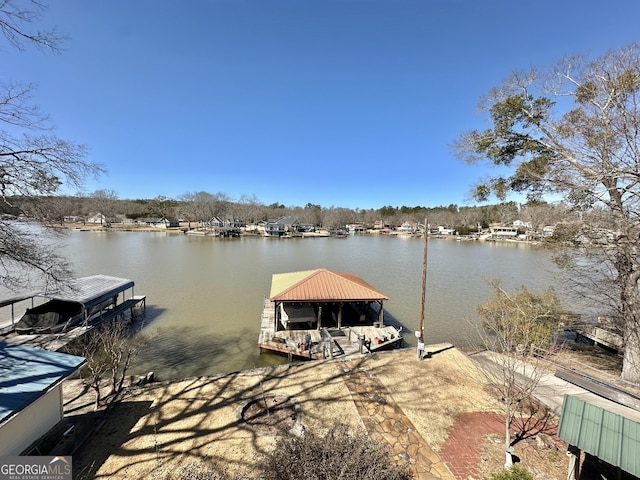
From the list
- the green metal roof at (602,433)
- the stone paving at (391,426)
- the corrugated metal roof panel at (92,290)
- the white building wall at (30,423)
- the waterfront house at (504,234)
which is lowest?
the stone paving at (391,426)

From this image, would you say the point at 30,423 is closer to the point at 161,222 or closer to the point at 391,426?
the point at 391,426

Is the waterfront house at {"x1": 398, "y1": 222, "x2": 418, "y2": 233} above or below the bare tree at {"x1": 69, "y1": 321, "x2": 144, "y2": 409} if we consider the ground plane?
above

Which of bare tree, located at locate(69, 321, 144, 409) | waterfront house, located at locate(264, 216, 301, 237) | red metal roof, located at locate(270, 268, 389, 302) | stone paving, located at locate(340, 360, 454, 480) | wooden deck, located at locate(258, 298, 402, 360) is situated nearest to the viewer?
stone paving, located at locate(340, 360, 454, 480)

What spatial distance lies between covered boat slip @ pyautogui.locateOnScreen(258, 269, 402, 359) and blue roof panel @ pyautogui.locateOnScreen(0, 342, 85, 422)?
280 inches

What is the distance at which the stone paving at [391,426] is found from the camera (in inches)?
222

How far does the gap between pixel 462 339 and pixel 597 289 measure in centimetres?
645

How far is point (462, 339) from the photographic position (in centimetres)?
1488

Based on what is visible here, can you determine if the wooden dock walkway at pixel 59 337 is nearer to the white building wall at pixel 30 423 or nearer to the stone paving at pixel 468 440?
the white building wall at pixel 30 423

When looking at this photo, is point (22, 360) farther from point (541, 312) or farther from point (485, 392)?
point (541, 312)

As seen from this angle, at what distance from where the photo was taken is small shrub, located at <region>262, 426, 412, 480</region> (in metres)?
3.85

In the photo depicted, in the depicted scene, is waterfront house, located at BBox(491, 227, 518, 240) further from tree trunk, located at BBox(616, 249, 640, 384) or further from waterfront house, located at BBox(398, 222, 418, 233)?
tree trunk, located at BBox(616, 249, 640, 384)

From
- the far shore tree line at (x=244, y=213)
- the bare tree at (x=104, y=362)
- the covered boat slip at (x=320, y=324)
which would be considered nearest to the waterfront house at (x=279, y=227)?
the far shore tree line at (x=244, y=213)

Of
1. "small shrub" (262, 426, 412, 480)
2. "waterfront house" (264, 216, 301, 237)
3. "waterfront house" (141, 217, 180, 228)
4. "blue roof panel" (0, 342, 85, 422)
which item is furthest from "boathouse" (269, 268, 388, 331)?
"waterfront house" (141, 217, 180, 228)

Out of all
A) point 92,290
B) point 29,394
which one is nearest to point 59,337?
point 92,290
